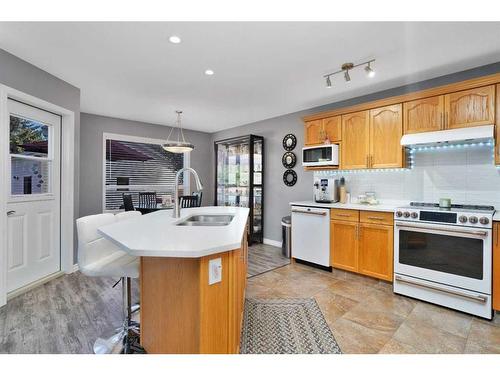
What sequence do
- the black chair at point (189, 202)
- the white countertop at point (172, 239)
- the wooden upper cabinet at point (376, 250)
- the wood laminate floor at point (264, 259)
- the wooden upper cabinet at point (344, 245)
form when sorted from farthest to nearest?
the black chair at point (189, 202), the wood laminate floor at point (264, 259), the wooden upper cabinet at point (344, 245), the wooden upper cabinet at point (376, 250), the white countertop at point (172, 239)

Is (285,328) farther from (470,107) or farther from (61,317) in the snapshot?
(470,107)

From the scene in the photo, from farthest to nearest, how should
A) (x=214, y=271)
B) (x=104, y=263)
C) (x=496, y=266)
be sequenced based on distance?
(x=496, y=266) → (x=104, y=263) → (x=214, y=271)

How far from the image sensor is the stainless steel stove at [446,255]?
2283 millimetres

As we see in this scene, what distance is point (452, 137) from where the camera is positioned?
2.57 meters

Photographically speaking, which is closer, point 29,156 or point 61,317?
point 61,317

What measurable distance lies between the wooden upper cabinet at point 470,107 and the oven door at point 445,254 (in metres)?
1.10

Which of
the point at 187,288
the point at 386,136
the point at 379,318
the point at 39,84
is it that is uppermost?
the point at 39,84

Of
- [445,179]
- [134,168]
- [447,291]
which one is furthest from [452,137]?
[134,168]

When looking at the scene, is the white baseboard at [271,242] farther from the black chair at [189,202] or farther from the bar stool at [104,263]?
the bar stool at [104,263]

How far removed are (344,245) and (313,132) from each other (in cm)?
176

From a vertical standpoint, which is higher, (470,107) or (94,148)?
(470,107)

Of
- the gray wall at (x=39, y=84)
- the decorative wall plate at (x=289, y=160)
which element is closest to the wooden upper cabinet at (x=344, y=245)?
the decorative wall plate at (x=289, y=160)
